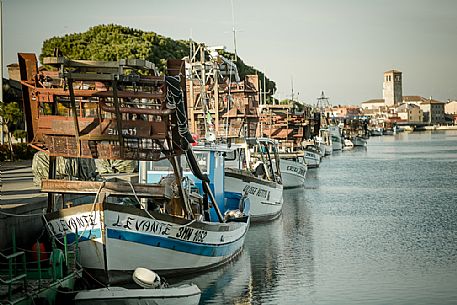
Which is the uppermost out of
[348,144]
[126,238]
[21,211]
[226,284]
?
[21,211]

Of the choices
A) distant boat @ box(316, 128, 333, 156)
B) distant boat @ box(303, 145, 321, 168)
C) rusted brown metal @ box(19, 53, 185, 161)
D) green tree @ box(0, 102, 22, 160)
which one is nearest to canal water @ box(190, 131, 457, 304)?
rusted brown metal @ box(19, 53, 185, 161)

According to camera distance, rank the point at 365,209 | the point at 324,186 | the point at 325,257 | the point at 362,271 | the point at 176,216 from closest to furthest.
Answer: the point at 176,216
the point at 362,271
the point at 325,257
the point at 365,209
the point at 324,186

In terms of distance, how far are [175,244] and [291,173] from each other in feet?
86.6

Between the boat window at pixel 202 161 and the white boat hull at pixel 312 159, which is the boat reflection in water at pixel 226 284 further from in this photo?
the white boat hull at pixel 312 159

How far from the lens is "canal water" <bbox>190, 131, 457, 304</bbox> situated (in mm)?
17078

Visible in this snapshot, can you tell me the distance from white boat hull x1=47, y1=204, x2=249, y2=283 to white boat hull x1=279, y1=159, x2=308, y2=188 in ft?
82.5

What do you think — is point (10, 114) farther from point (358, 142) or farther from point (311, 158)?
point (358, 142)

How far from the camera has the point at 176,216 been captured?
16.3m

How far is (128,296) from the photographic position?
44.4 ft

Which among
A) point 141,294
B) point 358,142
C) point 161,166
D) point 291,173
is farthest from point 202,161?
point 358,142

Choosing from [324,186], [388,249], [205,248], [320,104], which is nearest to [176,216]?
[205,248]

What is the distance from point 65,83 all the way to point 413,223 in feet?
54.5

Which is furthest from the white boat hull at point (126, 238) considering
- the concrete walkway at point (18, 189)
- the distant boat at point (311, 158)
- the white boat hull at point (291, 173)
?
the distant boat at point (311, 158)

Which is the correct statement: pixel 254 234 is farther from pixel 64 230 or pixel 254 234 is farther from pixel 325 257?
pixel 64 230
